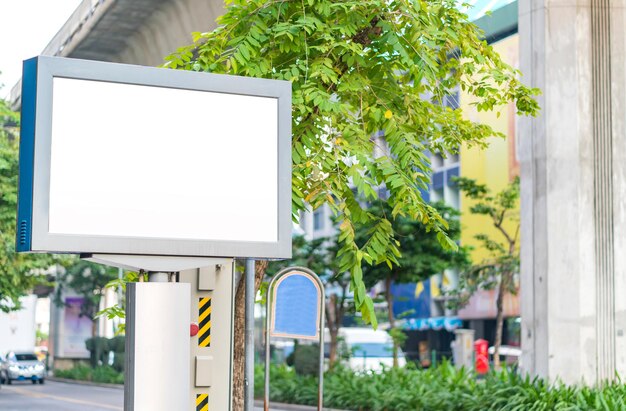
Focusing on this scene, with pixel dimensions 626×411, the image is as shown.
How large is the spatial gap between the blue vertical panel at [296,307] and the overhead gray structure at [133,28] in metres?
16.1

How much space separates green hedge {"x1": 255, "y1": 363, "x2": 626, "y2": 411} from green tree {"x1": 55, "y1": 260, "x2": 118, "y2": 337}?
972 inches

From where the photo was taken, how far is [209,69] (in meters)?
10.6

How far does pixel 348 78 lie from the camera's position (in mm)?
10719

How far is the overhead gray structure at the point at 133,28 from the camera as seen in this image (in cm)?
2777

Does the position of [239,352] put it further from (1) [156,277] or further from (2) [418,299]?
(2) [418,299]

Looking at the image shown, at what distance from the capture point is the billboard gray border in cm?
491

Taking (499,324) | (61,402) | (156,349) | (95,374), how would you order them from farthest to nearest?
1. (95,374)
2. (499,324)
3. (61,402)
4. (156,349)

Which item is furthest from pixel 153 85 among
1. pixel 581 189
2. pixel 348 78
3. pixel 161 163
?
pixel 581 189

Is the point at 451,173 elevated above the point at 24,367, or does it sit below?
above

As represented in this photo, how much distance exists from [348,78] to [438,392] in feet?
36.5

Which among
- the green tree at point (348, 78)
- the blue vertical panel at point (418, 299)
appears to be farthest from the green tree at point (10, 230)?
the blue vertical panel at point (418, 299)

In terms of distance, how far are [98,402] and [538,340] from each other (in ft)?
63.3

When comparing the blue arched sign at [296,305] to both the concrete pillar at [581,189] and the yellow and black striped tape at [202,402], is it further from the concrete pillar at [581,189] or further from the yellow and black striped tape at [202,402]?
the concrete pillar at [581,189]

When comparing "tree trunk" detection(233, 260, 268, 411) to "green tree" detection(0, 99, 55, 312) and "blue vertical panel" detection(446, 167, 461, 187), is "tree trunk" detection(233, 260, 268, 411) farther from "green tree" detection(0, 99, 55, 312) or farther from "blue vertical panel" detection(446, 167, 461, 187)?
"blue vertical panel" detection(446, 167, 461, 187)
